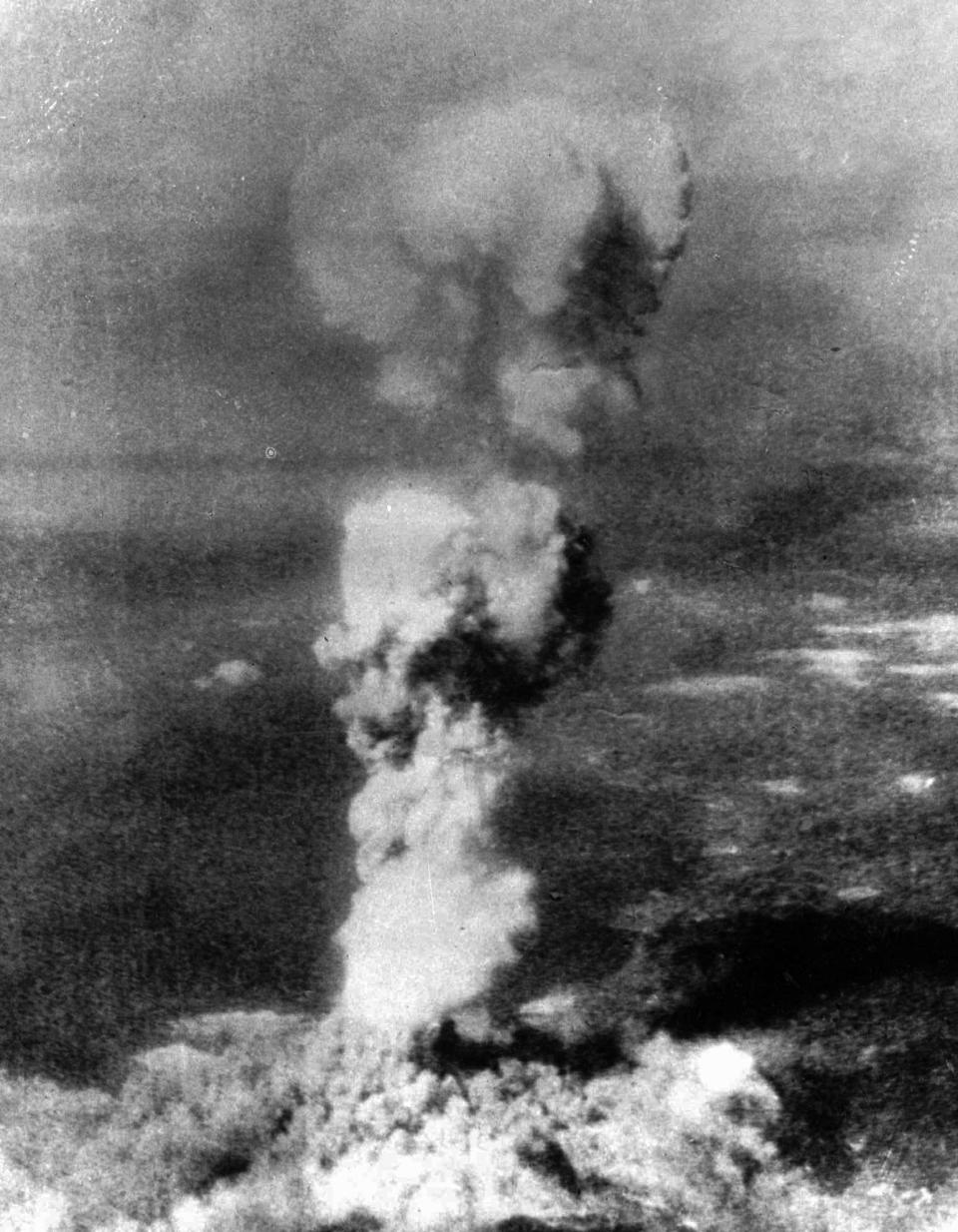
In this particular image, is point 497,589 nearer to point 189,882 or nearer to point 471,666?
point 471,666

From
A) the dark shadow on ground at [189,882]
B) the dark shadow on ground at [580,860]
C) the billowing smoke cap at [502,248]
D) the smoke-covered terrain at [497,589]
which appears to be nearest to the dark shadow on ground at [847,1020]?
the smoke-covered terrain at [497,589]

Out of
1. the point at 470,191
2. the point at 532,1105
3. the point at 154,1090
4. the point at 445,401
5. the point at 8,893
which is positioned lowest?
the point at 532,1105

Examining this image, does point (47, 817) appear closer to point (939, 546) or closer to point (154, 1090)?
point (154, 1090)

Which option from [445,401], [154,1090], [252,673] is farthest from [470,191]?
[154,1090]

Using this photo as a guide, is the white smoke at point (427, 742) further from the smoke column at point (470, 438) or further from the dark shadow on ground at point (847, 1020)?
the dark shadow on ground at point (847, 1020)

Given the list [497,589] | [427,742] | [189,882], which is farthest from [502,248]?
[189,882]
